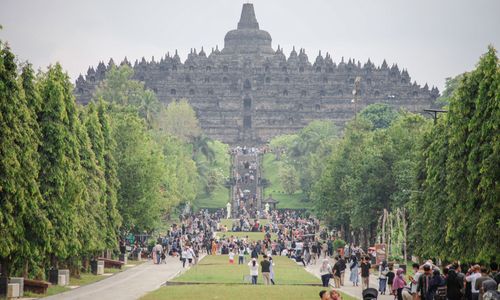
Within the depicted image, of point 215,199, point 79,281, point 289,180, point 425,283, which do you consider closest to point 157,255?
point 79,281

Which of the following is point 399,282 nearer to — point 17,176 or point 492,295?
point 492,295

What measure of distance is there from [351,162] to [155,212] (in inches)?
769

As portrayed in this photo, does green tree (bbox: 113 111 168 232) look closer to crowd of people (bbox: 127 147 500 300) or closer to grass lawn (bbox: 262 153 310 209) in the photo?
crowd of people (bbox: 127 147 500 300)

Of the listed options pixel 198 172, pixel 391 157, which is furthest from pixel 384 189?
pixel 198 172

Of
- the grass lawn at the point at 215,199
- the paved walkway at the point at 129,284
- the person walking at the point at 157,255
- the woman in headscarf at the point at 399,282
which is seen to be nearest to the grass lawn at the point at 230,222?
the grass lawn at the point at 215,199

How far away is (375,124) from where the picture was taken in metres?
160

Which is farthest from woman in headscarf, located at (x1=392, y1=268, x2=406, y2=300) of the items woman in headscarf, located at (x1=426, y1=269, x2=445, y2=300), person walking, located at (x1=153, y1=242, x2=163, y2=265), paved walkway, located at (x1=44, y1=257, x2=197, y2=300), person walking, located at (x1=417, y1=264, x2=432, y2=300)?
person walking, located at (x1=153, y1=242, x2=163, y2=265)

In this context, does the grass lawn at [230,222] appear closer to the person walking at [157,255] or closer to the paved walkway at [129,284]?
the person walking at [157,255]

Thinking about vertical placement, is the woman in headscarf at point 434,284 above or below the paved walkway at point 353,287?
above

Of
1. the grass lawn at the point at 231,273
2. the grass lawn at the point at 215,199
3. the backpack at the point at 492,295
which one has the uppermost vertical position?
the grass lawn at the point at 215,199

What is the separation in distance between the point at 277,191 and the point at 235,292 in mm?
90320

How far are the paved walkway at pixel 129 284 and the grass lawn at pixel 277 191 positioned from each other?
56.7 meters

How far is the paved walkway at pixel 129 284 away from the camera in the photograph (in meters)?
44.3

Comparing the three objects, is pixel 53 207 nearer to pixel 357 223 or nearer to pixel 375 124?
pixel 357 223
